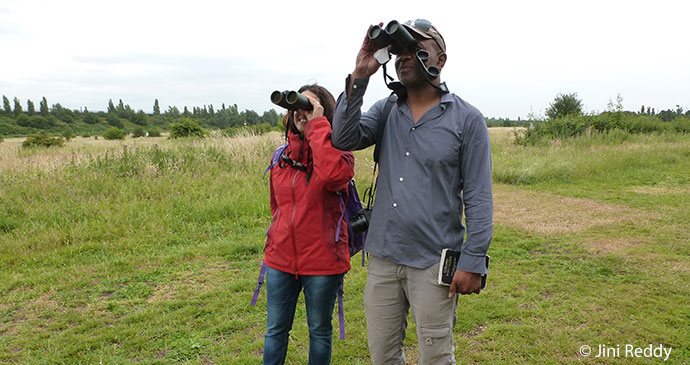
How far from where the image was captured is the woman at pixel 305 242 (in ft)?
7.25

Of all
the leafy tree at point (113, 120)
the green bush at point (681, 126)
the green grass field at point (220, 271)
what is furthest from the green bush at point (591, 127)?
the leafy tree at point (113, 120)

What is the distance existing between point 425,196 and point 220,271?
3431 millimetres

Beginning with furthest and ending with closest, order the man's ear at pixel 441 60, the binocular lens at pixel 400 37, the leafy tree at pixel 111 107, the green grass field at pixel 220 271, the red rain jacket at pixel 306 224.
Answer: the leafy tree at pixel 111 107
the green grass field at pixel 220 271
the red rain jacket at pixel 306 224
the man's ear at pixel 441 60
the binocular lens at pixel 400 37

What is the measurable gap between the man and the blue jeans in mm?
329

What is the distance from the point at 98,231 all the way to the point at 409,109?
5181 mm

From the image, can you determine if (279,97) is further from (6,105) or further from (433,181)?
(6,105)

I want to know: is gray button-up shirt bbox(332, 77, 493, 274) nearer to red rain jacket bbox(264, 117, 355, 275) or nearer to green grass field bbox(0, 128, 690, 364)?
red rain jacket bbox(264, 117, 355, 275)

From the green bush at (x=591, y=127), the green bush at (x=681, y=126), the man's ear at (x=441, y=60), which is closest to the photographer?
the man's ear at (x=441, y=60)

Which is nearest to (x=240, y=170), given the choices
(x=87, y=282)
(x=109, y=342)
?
(x=87, y=282)

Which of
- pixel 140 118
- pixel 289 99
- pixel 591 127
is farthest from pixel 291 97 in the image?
pixel 140 118

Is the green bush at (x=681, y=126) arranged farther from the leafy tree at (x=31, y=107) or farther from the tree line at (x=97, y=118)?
the leafy tree at (x=31, y=107)

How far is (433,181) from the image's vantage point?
1.86 meters

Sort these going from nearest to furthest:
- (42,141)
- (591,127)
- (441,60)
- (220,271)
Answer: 1. (441,60)
2. (220,271)
3. (42,141)
4. (591,127)

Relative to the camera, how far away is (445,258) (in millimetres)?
1809
